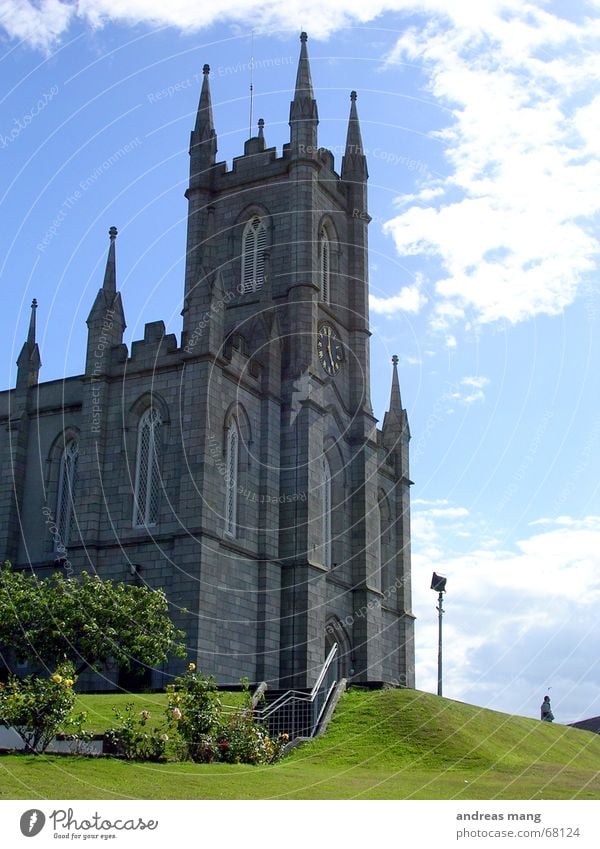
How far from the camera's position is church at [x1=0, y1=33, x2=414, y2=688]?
123ft

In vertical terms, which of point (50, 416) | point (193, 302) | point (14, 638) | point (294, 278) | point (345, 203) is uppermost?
point (345, 203)

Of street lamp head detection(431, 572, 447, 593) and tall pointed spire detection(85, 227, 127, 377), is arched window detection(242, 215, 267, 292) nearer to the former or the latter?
tall pointed spire detection(85, 227, 127, 377)

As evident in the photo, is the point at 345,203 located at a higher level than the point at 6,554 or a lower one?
higher

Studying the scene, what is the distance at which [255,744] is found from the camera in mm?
22250

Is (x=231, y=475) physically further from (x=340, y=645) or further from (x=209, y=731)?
(x=209, y=731)

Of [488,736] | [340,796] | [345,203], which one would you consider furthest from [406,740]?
[345,203]

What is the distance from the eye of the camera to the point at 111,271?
4178 cm

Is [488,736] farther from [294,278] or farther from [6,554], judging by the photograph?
[294,278]

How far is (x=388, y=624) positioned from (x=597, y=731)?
10393 millimetres

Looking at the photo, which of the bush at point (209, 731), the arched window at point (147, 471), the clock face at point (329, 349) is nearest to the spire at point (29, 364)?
the arched window at point (147, 471)

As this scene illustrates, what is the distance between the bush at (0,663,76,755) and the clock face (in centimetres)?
2740

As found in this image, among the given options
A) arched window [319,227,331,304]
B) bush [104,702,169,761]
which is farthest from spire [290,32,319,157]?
bush [104,702,169,761]

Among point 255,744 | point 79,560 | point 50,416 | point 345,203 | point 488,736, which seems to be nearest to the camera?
point 255,744
